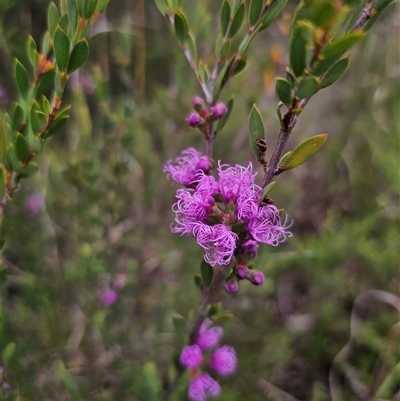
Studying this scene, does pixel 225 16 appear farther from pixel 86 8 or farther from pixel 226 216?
pixel 226 216

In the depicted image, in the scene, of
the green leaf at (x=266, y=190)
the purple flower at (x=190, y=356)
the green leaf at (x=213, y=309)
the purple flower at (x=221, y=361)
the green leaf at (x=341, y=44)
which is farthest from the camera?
the purple flower at (x=221, y=361)

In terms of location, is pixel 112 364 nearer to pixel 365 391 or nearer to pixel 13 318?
pixel 13 318

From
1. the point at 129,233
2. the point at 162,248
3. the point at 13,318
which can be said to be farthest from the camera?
the point at 162,248

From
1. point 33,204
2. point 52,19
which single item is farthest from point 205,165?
point 33,204

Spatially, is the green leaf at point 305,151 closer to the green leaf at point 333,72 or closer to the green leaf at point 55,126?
the green leaf at point 333,72

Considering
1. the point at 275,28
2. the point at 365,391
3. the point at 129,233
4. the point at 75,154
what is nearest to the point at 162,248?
the point at 129,233

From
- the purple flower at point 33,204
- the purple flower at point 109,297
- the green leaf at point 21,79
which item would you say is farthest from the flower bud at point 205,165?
the purple flower at point 33,204
